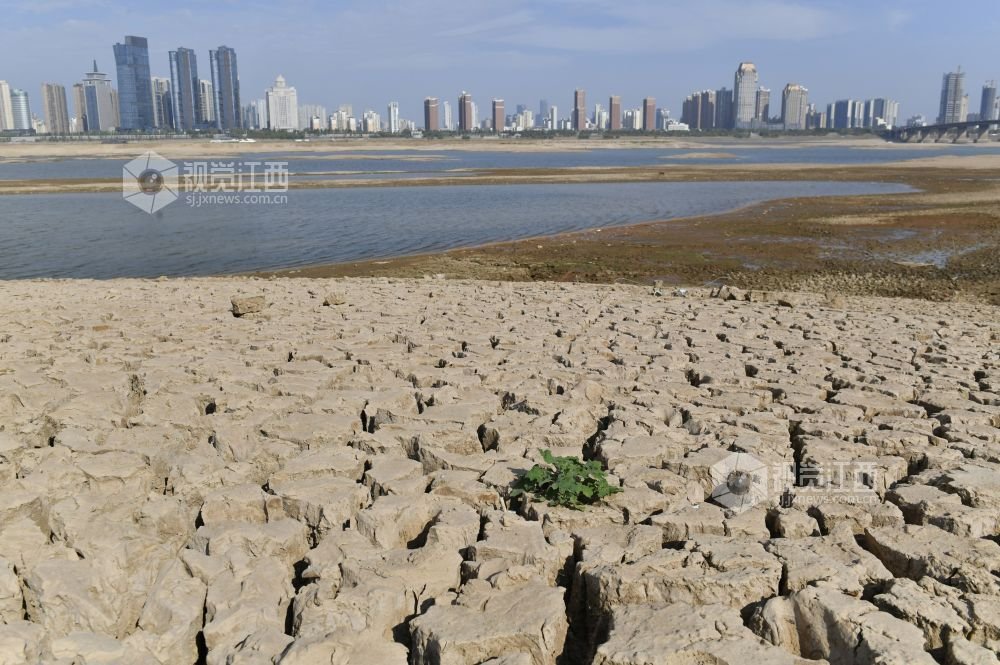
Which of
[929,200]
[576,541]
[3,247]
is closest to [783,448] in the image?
[576,541]

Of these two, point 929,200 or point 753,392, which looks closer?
point 753,392

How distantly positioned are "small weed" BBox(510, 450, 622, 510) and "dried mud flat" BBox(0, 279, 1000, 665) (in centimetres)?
11

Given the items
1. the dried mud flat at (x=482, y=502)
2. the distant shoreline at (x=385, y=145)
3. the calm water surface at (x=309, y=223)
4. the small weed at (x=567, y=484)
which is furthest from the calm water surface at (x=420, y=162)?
the small weed at (x=567, y=484)

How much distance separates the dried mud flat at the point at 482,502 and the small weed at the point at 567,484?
11 cm

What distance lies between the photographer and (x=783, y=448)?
221 inches

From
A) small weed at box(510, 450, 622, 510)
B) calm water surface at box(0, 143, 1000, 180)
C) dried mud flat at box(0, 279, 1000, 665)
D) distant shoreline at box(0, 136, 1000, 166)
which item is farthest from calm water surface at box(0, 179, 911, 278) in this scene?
distant shoreline at box(0, 136, 1000, 166)

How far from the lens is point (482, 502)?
4781mm

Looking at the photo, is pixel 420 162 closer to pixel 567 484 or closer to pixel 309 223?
pixel 309 223

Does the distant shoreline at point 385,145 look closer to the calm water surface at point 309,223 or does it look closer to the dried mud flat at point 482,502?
the calm water surface at point 309,223

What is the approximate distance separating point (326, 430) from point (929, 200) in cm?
3477

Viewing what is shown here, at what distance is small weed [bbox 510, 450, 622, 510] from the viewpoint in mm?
4648

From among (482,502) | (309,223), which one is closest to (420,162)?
(309,223)

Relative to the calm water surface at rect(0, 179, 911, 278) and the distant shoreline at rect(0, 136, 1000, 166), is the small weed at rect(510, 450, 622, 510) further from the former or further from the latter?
the distant shoreline at rect(0, 136, 1000, 166)

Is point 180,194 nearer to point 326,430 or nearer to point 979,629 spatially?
point 326,430
